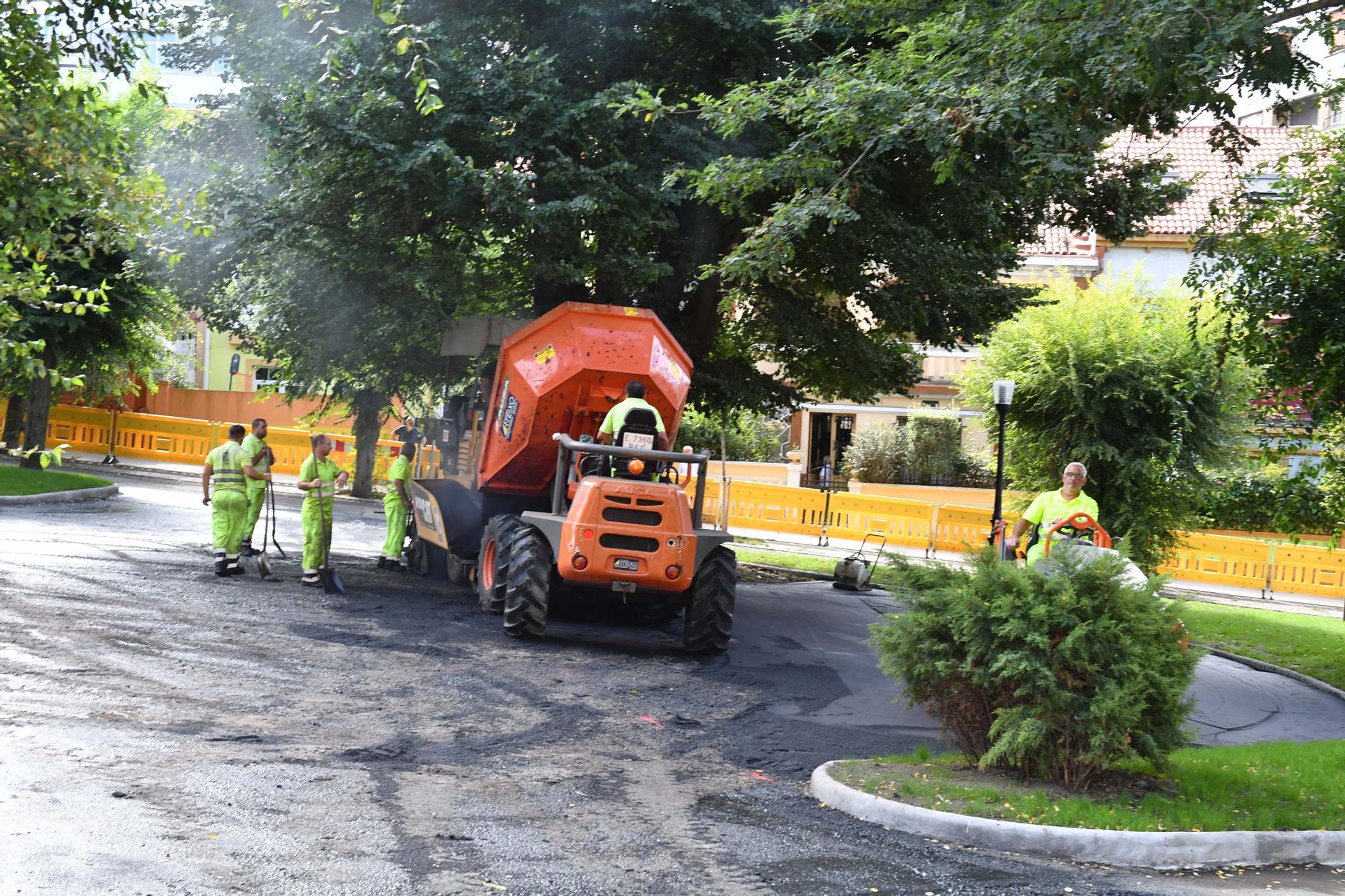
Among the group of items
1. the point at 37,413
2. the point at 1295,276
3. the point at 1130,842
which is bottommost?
the point at 1130,842

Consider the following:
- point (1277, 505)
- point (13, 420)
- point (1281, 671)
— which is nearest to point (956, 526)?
point (1281, 671)

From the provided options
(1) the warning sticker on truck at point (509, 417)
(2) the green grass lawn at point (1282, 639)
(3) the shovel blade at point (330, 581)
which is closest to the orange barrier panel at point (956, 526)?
(2) the green grass lawn at point (1282, 639)

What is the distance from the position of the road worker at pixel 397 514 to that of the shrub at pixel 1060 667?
10.7 m

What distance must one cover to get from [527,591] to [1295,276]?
7.95 m

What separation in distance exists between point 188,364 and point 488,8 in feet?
138

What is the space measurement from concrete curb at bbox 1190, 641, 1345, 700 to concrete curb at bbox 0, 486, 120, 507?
58.4 ft

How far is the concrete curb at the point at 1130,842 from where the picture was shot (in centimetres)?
A: 657

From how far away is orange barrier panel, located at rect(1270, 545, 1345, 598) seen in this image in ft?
91.1

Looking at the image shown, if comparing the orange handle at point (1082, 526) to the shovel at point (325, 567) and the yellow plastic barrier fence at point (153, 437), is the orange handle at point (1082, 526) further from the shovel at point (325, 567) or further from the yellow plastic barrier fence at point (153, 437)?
the yellow plastic barrier fence at point (153, 437)

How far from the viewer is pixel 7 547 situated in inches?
604

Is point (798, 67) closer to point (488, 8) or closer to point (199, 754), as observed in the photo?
point (488, 8)

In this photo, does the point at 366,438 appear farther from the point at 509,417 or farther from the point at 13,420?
the point at 509,417

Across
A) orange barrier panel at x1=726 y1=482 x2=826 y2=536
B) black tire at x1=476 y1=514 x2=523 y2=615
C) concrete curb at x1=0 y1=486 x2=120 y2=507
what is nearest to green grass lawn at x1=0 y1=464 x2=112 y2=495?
concrete curb at x1=0 y1=486 x2=120 y2=507

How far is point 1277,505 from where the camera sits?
1398cm
